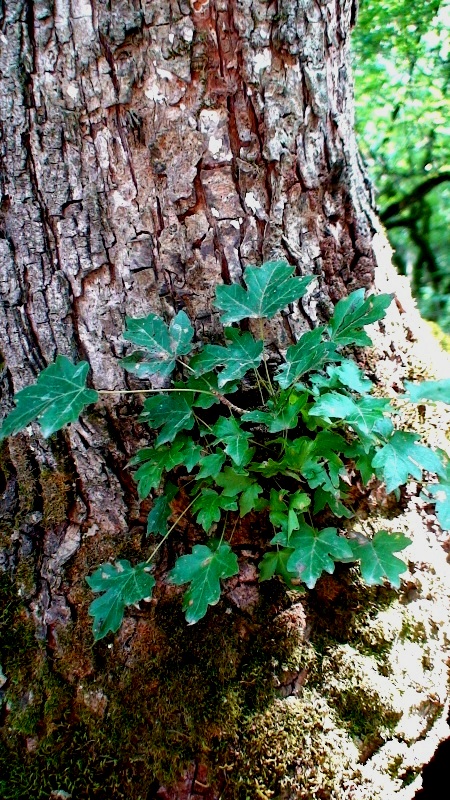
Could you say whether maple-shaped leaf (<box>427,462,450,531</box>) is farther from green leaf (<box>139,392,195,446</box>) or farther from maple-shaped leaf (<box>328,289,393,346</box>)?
green leaf (<box>139,392,195,446</box>)

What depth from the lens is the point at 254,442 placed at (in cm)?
131

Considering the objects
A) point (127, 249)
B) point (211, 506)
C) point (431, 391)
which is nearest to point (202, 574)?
point (211, 506)

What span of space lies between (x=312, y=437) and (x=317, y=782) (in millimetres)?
784

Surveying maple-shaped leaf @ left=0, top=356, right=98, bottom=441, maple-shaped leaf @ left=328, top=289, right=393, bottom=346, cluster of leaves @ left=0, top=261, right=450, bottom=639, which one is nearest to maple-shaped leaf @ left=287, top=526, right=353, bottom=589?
cluster of leaves @ left=0, top=261, right=450, bottom=639

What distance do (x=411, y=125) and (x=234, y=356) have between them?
5497 millimetres

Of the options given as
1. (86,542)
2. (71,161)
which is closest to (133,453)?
(86,542)

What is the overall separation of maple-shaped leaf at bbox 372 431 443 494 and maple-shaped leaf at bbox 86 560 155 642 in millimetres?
575

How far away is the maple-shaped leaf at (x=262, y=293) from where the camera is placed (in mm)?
1245

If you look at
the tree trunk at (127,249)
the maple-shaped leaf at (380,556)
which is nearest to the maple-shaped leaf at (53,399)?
the tree trunk at (127,249)

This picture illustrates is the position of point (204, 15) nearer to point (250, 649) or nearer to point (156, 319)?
point (156, 319)

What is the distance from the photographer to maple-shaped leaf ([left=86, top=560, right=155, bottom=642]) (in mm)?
1234

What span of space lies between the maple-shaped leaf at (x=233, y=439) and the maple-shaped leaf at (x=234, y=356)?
0.09m

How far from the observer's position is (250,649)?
138 centimetres

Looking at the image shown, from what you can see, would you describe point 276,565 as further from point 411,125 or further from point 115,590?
point 411,125
